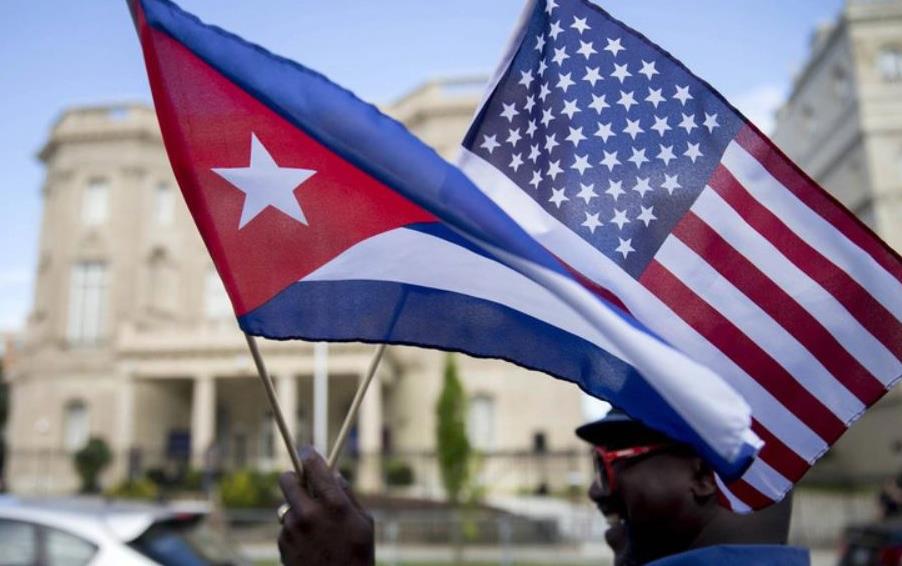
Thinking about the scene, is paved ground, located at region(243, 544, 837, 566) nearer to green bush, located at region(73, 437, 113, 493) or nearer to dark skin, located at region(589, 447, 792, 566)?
dark skin, located at region(589, 447, 792, 566)

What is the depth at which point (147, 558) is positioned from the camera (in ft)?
16.8

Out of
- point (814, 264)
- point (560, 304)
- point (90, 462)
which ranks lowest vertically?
point (90, 462)

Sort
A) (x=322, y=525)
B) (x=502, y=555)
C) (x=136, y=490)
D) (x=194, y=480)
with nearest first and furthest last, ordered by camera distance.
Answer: (x=322, y=525) < (x=502, y=555) < (x=136, y=490) < (x=194, y=480)

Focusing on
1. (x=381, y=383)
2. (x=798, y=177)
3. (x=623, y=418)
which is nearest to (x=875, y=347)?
(x=798, y=177)

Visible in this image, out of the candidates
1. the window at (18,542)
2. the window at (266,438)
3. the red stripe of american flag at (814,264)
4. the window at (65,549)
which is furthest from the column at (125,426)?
the red stripe of american flag at (814,264)

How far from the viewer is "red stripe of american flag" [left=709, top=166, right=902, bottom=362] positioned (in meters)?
2.74

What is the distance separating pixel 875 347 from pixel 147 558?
4286 mm

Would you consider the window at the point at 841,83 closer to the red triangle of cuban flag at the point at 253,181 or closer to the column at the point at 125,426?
the column at the point at 125,426

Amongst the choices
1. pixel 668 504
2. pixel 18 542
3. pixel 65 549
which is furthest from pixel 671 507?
pixel 18 542

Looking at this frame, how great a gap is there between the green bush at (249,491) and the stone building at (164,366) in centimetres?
487

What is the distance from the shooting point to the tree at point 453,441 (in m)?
21.8

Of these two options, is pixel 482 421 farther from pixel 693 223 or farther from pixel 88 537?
pixel 693 223

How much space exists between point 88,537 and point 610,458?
13.0 feet

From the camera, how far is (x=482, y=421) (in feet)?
116
